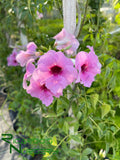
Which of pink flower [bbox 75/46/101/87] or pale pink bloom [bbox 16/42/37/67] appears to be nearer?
pink flower [bbox 75/46/101/87]

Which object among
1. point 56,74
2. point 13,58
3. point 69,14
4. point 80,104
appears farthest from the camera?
point 13,58

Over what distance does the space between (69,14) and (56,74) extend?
30cm

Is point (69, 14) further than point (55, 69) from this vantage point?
Yes

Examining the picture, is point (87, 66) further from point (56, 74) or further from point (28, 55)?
point (28, 55)

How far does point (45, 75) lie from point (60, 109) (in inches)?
13.0

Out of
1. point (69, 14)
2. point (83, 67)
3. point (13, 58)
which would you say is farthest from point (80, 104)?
point (13, 58)

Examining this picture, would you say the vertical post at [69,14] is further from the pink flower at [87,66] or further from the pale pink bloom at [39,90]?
the pale pink bloom at [39,90]

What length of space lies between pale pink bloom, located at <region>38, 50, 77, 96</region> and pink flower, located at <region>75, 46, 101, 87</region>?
0.03m

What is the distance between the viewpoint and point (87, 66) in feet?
1.98

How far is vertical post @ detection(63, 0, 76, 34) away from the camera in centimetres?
67

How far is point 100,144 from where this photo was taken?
3.95ft

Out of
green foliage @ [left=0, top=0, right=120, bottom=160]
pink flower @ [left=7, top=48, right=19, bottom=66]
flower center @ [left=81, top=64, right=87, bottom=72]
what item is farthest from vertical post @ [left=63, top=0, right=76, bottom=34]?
pink flower @ [left=7, top=48, right=19, bottom=66]

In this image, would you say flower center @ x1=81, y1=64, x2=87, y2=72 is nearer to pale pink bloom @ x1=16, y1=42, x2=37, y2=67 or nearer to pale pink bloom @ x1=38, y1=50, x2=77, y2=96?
pale pink bloom @ x1=38, y1=50, x2=77, y2=96

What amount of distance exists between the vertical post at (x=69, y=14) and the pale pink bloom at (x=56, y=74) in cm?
24
